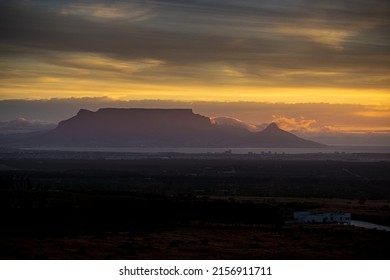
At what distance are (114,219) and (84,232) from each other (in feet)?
19.7

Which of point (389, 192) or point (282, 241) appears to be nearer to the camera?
point (282, 241)

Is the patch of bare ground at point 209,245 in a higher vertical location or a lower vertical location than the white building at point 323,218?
lower

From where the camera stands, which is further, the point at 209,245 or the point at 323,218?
the point at 323,218

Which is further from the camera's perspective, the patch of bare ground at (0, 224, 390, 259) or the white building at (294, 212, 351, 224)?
the white building at (294, 212, 351, 224)

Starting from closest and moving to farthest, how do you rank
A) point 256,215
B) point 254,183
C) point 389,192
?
point 256,215 → point 389,192 → point 254,183

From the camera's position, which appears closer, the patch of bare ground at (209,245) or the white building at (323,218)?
the patch of bare ground at (209,245)

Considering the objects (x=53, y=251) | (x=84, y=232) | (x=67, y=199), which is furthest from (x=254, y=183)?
(x=53, y=251)

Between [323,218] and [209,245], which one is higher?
[323,218]

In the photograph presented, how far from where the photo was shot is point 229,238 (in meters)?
28.5

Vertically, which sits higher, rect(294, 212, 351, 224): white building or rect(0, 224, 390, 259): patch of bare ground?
rect(294, 212, 351, 224): white building
